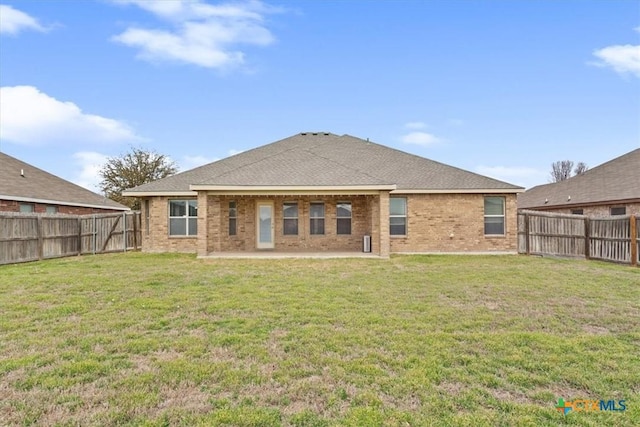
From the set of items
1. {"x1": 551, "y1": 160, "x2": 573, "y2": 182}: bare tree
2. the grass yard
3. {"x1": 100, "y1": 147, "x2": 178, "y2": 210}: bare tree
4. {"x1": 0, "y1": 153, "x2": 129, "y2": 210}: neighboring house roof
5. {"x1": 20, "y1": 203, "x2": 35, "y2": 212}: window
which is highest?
{"x1": 551, "y1": 160, "x2": 573, "y2": 182}: bare tree

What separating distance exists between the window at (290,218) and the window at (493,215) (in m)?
8.12

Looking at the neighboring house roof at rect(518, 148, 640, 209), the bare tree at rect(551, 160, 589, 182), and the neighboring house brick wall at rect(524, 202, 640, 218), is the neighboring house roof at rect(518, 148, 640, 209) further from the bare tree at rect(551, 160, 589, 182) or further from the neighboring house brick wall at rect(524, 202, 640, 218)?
the bare tree at rect(551, 160, 589, 182)

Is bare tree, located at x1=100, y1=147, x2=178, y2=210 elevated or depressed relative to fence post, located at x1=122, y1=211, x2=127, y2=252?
elevated

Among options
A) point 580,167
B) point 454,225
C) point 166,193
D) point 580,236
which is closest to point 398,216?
point 454,225

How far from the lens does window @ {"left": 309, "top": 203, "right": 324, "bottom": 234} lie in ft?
50.9

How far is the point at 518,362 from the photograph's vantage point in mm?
3756

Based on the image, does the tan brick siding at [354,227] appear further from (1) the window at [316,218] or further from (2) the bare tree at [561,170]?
(2) the bare tree at [561,170]

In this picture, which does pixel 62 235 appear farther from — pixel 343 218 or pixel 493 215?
pixel 493 215

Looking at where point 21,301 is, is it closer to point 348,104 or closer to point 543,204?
point 348,104

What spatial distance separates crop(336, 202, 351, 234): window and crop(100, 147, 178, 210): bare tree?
22.8 metres

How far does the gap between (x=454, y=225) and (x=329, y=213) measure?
5.31m

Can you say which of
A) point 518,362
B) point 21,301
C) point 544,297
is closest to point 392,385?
point 518,362

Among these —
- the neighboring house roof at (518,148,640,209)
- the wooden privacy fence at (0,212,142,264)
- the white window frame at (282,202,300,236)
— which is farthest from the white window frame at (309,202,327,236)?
the neighboring house roof at (518,148,640,209)

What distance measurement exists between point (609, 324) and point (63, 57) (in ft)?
62.2
